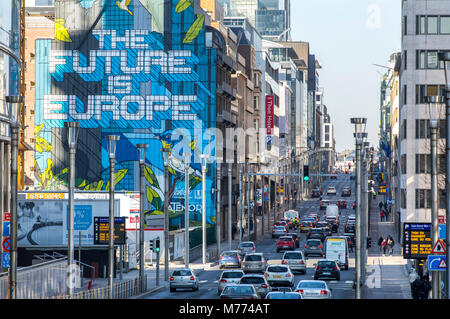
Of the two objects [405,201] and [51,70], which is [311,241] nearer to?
[405,201]

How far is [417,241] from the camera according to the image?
45.0 metres

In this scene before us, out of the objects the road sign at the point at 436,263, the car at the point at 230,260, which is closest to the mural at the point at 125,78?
the car at the point at 230,260

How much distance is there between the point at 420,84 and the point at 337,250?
22497 mm

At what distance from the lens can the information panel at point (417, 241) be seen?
44281 millimetres

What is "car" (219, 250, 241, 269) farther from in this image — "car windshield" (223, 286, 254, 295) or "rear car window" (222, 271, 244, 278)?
"car windshield" (223, 286, 254, 295)

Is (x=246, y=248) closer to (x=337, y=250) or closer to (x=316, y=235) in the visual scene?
(x=337, y=250)

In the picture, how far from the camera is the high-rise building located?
85375 mm

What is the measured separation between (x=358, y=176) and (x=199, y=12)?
231 ft

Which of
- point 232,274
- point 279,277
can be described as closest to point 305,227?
point 279,277

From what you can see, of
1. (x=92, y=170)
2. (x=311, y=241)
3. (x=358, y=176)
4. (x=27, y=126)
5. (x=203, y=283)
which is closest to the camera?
(x=358, y=176)

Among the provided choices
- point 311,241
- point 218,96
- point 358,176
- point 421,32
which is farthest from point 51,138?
point 358,176

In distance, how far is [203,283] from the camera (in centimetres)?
5997

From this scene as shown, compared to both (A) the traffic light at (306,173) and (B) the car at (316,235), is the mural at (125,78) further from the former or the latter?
(A) the traffic light at (306,173)

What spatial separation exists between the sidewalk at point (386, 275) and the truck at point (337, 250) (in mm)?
1993
